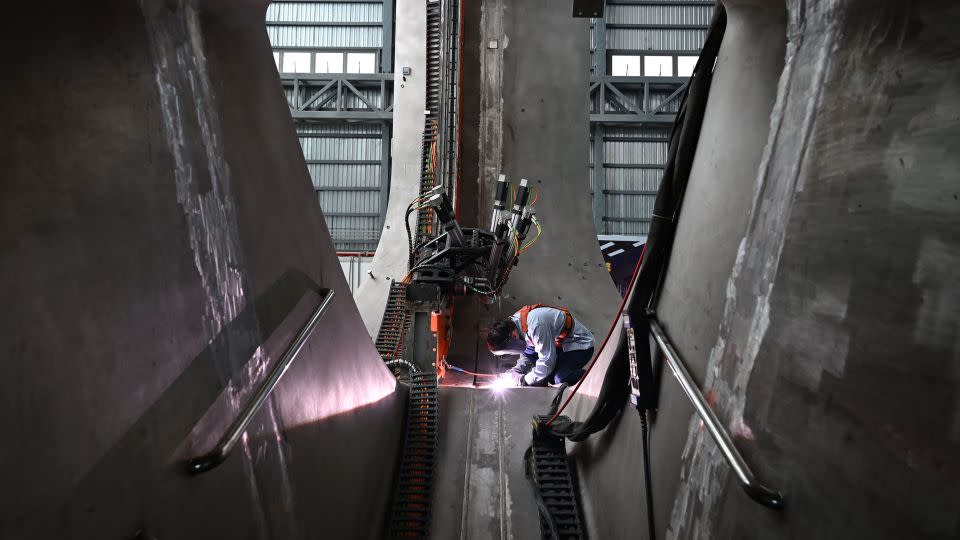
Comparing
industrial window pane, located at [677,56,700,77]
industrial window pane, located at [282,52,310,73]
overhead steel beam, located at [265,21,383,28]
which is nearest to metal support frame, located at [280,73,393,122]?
industrial window pane, located at [282,52,310,73]

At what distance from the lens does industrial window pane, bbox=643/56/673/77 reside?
14.9 metres

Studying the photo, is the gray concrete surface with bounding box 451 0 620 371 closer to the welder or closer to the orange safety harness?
the welder

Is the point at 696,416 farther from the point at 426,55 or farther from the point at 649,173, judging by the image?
the point at 649,173

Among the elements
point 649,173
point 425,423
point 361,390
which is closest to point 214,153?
point 361,390

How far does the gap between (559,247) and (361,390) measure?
12.5 feet

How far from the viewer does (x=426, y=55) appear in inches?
247

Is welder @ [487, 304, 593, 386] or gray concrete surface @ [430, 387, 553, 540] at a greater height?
welder @ [487, 304, 593, 386]

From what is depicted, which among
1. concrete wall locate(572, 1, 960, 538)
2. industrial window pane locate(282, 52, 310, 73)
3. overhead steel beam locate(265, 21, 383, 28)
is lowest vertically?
concrete wall locate(572, 1, 960, 538)

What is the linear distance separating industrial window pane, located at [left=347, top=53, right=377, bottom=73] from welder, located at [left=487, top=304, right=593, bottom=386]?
443 inches

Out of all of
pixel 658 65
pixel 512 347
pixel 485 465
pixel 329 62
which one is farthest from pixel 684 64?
pixel 485 465

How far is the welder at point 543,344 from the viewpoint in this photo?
15.3 feet

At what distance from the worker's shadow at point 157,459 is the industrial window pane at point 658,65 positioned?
47.4ft

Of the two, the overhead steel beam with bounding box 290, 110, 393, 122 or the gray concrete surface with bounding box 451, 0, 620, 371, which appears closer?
the gray concrete surface with bounding box 451, 0, 620, 371

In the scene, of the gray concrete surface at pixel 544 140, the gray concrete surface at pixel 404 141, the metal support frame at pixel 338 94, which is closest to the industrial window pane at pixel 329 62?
the metal support frame at pixel 338 94
